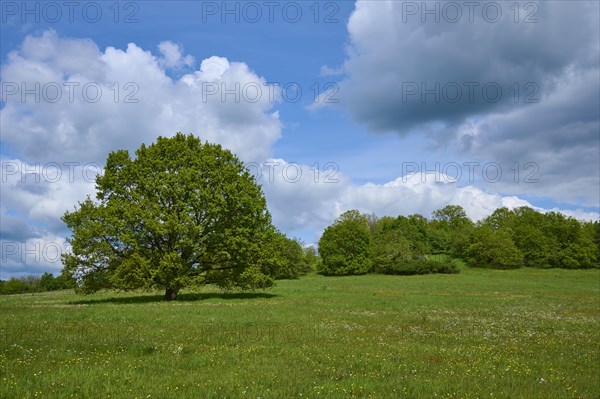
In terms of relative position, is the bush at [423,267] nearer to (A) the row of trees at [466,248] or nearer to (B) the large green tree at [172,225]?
(A) the row of trees at [466,248]

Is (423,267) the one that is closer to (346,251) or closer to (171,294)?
(346,251)

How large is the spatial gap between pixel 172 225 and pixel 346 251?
77.2 metres

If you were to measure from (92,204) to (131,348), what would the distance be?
1060 inches

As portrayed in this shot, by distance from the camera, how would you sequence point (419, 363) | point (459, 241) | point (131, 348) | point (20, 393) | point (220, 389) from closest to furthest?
point (20, 393) → point (220, 389) → point (419, 363) → point (131, 348) → point (459, 241)

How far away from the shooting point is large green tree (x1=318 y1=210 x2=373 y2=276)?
107 meters

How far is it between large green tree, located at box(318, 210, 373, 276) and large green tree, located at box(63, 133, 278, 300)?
66.6 m

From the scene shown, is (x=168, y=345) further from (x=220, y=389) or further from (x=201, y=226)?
(x=201, y=226)

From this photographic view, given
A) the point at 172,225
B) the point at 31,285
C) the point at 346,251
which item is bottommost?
the point at 31,285

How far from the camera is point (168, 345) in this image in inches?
640

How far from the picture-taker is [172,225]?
36844mm

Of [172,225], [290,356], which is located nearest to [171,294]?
[172,225]

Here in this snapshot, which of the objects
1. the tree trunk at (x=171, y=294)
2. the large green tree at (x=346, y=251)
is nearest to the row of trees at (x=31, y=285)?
the large green tree at (x=346, y=251)

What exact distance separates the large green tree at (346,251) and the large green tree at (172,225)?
66.6 metres

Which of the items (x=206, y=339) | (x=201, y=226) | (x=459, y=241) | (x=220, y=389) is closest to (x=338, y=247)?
(x=459, y=241)
